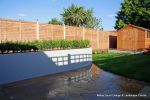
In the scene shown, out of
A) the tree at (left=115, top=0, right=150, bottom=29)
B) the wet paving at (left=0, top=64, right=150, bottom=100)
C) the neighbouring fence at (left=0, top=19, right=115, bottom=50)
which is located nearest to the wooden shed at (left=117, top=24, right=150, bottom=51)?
the tree at (left=115, top=0, right=150, bottom=29)

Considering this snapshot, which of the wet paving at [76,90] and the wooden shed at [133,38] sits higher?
the wooden shed at [133,38]

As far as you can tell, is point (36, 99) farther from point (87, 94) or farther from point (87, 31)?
point (87, 31)

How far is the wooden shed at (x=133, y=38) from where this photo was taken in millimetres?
44312

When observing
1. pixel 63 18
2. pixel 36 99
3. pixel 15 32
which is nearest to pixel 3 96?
pixel 36 99

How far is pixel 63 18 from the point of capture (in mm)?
69062

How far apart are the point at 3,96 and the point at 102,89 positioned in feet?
13.4

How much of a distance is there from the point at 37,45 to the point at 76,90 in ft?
18.7

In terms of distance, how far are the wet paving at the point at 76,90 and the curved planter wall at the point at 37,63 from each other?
0.54 m

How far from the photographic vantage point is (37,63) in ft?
49.2

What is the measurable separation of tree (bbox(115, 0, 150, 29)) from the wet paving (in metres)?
45.4

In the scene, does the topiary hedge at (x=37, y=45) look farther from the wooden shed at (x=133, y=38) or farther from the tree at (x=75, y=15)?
the tree at (x=75, y=15)

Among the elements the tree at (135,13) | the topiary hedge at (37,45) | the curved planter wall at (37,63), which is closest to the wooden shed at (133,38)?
the tree at (135,13)

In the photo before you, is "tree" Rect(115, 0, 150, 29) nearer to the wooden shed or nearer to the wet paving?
the wooden shed

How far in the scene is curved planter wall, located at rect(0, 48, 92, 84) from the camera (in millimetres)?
12742
